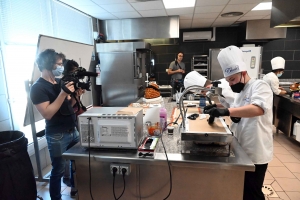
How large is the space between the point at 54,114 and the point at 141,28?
3220 millimetres

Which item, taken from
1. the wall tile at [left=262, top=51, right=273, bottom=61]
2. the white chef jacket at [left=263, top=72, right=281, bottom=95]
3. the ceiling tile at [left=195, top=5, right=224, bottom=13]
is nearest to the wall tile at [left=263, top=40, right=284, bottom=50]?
the wall tile at [left=262, top=51, right=273, bottom=61]

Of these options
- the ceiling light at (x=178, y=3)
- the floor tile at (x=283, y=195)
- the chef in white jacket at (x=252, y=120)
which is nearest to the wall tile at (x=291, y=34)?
the ceiling light at (x=178, y=3)

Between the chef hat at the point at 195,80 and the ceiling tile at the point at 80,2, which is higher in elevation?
the ceiling tile at the point at 80,2

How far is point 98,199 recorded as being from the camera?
1382mm

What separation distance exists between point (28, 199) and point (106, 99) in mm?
2644

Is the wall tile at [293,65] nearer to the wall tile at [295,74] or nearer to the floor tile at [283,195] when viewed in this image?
the wall tile at [295,74]

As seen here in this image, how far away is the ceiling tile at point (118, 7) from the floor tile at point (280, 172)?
3307 mm

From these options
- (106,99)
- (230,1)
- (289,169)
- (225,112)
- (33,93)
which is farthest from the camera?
(106,99)

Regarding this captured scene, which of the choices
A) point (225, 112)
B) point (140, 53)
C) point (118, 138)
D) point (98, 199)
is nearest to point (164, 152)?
point (118, 138)

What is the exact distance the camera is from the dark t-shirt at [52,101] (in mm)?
1555

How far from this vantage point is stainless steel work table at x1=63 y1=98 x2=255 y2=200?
3.88 ft

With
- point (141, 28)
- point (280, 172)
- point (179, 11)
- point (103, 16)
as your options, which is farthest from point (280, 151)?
point (103, 16)

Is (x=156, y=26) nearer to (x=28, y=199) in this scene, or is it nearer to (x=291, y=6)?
(x=291, y=6)

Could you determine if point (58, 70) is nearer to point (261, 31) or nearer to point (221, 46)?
point (261, 31)
